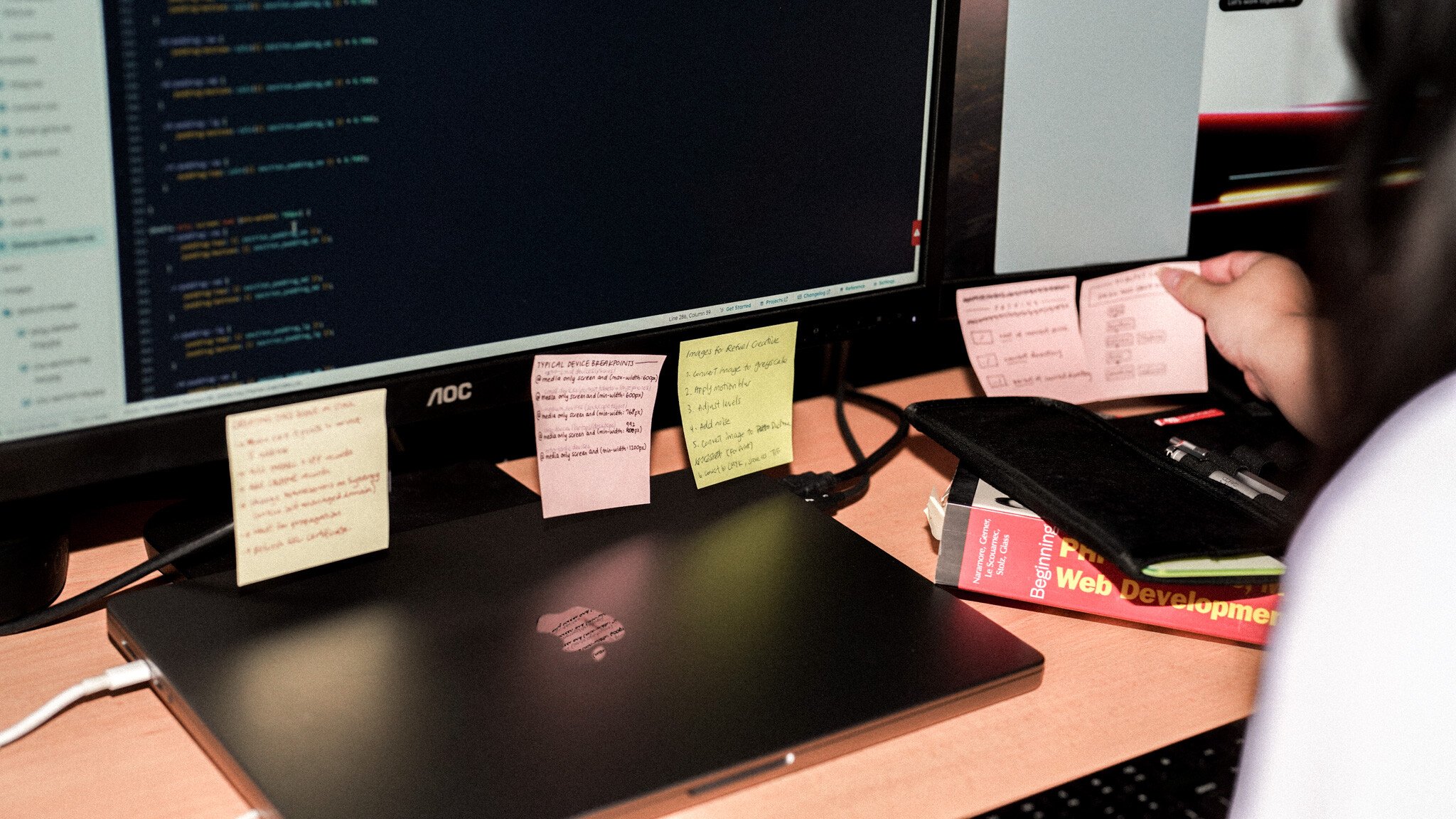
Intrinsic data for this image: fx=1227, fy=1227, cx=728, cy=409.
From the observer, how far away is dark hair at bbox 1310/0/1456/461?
0.39 metres

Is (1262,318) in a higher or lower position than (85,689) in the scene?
higher

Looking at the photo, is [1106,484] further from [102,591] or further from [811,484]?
[102,591]

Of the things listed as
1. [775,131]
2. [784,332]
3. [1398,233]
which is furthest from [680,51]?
[1398,233]

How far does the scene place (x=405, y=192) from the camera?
2.13 ft

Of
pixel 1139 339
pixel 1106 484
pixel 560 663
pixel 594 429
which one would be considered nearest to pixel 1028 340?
pixel 1139 339

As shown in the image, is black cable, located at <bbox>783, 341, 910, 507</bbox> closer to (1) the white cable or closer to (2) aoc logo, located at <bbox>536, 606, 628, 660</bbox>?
(2) aoc logo, located at <bbox>536, 606, 628, 660</bbox>

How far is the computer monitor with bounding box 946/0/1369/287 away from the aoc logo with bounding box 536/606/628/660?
378 mm

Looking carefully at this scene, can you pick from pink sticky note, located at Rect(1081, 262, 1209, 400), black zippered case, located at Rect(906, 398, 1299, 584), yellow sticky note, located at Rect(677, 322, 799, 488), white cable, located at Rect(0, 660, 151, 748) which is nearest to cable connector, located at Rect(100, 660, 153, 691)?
white cable, located at Rect(0, 660, 151, 748)

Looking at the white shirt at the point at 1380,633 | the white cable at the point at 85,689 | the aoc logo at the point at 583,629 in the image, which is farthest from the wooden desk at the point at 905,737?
the white shirt at the point at 1380,633

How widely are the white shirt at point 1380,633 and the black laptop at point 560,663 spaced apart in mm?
264

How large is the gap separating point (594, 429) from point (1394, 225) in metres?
0.48

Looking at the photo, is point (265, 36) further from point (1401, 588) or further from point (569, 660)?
point (1401, 588)

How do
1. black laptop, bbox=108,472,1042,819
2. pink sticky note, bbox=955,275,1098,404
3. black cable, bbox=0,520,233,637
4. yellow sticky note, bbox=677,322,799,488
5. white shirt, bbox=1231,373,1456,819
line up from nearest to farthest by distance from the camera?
white shirt, bbox=1231,373,1456,819 < black laptop, bbox=108,472,1042,819 < black cable, bbox=0,520,233,637 < yellow sticky note, bbox=677,322,799,488 < pink sticky note, bbox=955,275,1098,404

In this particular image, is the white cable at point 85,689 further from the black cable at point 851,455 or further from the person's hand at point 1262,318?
the person's hand at point 1262,318
